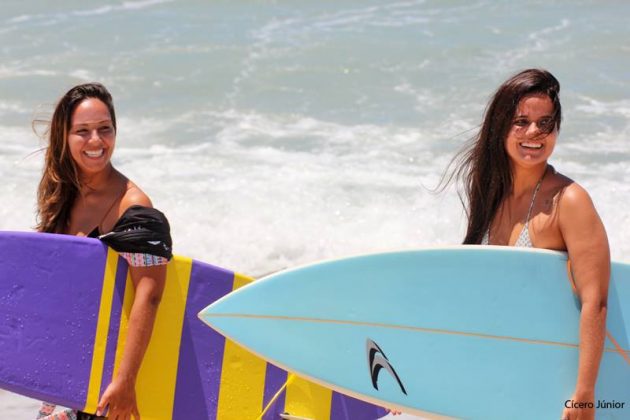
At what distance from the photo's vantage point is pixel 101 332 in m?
3.32

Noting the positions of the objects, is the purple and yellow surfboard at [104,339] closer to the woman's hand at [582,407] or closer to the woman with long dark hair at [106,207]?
the woman with long dark hair at [106,207]

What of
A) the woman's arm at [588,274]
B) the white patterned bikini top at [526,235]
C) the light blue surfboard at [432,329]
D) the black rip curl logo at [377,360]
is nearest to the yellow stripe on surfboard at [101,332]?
the light blue surfboard at [432,329]

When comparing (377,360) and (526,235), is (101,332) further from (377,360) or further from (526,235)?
(526,235)

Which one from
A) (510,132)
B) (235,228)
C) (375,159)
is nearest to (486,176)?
(510,132)

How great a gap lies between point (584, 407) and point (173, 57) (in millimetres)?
8276

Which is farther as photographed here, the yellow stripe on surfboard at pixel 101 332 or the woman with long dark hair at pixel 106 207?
the yellow stripe on surfboard at pixel 101 332

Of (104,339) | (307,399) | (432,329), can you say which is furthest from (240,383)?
(432,329)

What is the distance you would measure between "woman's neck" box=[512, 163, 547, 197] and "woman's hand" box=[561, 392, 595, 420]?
0.59 meters

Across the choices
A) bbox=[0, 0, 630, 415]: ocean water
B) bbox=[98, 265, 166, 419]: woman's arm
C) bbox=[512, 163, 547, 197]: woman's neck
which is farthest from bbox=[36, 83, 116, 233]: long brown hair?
bbox=[0, 0, 630, 415]: ocean water

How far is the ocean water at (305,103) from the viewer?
7.15 m

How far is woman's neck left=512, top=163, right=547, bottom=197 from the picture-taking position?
3029 mm

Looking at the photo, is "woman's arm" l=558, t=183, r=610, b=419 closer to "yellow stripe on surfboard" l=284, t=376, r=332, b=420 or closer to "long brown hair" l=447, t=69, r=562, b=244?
"long brown hair" l=447, t=69, r=562, b=244

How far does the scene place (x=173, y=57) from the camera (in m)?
10.6

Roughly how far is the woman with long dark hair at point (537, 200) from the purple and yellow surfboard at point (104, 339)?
2.83 feet
